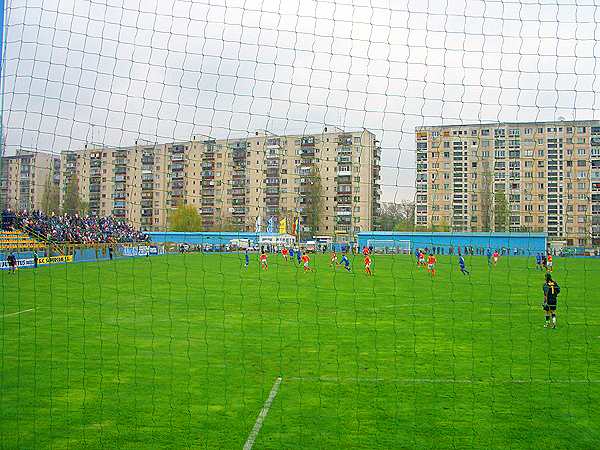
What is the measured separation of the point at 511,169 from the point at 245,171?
18.0 feet

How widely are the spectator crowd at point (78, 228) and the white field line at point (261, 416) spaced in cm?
3141

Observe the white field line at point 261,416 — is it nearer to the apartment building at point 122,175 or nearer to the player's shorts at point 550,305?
the apartment building at point 122,175

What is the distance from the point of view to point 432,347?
12.0 m

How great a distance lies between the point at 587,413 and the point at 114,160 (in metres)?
8.70

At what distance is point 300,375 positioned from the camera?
9555 mm

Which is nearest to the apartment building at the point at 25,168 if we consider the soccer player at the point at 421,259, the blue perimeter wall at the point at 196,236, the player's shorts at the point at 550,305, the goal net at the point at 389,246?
the player's shorts at the point at 550,305

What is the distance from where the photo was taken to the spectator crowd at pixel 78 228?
39.3 m

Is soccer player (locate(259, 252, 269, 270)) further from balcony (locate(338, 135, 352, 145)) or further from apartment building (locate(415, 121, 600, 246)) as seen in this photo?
balcony (locate(338, 135, 352, 145))

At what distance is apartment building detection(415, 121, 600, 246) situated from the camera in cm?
822

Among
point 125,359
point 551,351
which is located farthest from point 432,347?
point 125,359

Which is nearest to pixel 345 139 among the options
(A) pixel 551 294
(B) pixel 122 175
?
(B) pixel 122 175

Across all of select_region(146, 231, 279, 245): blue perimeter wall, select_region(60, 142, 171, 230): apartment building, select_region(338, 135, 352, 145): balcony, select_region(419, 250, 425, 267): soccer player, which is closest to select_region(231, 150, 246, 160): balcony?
select_region(60, 142, 171, 230): apartment building

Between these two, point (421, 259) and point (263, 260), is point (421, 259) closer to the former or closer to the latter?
point (421, 259)

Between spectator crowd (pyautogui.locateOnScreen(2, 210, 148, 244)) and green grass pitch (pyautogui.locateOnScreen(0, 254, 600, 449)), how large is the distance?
2262 centimetres
